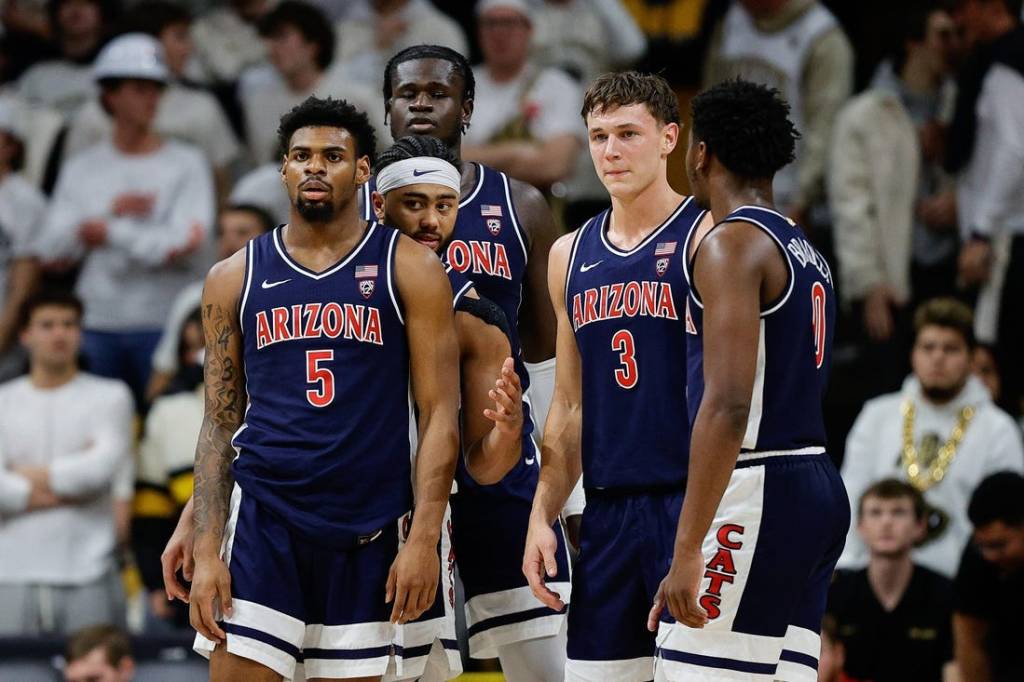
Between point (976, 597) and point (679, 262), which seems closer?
point (679, 262)

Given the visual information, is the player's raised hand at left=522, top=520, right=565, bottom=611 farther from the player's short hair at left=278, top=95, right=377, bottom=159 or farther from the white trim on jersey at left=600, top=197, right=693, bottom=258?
the player's short hair at left=278, top=95, right=377, bottom=159

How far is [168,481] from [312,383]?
370 cm

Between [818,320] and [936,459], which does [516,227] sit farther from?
[936,459]

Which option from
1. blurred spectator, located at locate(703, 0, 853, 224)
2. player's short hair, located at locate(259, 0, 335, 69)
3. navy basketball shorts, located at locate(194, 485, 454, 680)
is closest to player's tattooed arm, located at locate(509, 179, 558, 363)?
navy basketball shorts, located at locate(194, 485, 454, 680)

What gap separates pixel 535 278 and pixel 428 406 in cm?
97

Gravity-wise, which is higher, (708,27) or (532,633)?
(708,27)

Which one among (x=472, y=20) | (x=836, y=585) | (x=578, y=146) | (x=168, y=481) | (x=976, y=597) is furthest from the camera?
(x=472, y=20)

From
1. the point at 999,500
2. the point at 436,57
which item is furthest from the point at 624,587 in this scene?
the point at 999,500

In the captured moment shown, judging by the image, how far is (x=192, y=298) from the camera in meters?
8.13

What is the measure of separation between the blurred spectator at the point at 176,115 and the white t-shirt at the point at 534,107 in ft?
4.64

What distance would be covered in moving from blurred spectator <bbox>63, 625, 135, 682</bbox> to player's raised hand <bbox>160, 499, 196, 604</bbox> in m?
2.37

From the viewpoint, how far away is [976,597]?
21.7ft

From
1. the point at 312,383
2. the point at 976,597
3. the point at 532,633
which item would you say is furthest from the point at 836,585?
the point at 312,383

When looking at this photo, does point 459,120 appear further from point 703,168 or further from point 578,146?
point 578,146
